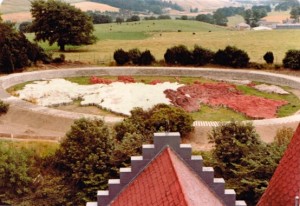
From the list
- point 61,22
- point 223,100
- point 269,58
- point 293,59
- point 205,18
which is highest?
point 61,22

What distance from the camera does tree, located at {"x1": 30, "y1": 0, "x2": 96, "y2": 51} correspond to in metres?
64.9

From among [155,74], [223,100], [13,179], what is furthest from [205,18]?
[13,179]

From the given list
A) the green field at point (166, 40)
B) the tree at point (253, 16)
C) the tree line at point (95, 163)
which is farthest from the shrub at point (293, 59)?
the tree at point (253, 16)

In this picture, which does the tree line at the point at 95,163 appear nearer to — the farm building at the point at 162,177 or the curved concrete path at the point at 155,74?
the farm building at the point at 162,177

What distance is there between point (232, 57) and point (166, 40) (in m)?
23.8

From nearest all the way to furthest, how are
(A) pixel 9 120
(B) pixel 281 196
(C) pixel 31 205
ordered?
(B) pixel 281 196, (C) pixel 31 205, (A) pixel 9 120

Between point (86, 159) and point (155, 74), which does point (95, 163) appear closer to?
point (86, 159)

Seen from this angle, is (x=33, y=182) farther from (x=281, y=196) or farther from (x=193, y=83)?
(x=193, y=83)

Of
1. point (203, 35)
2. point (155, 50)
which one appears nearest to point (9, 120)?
point (155, 50)

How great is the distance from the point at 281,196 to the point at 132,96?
104 feet

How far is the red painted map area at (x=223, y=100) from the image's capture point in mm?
38062

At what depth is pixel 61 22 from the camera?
6462cm

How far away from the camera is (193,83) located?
48.5 metres

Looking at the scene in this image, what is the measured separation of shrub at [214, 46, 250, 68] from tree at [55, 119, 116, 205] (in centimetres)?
3309
